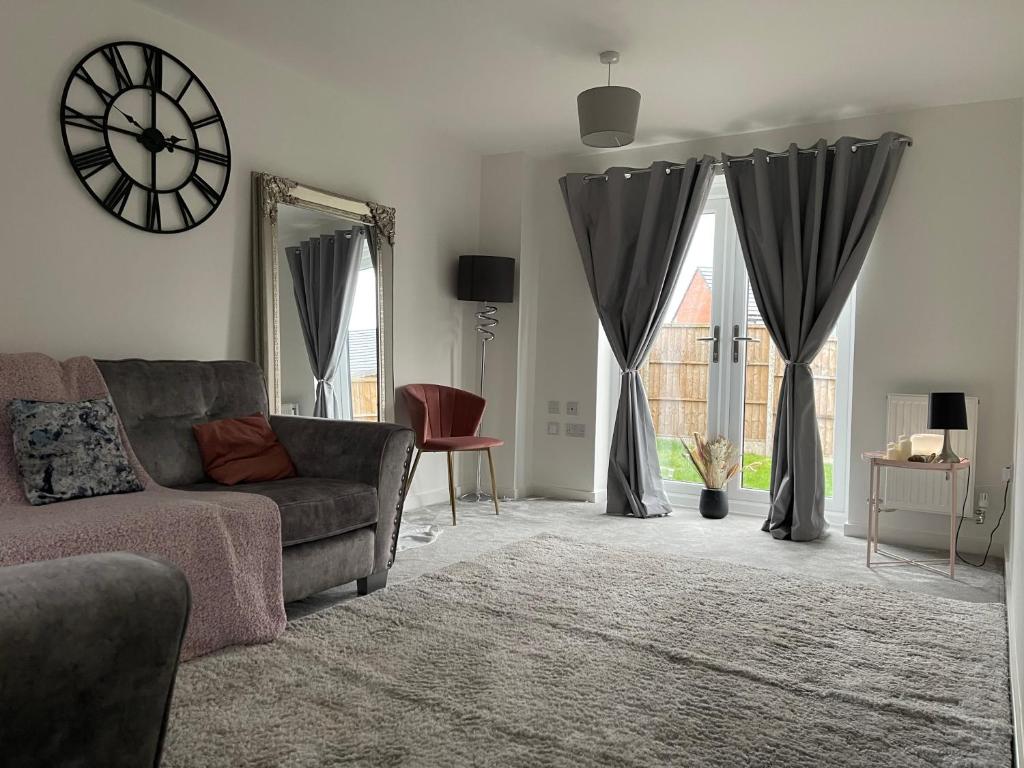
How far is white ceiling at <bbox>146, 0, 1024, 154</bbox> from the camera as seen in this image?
322 cm

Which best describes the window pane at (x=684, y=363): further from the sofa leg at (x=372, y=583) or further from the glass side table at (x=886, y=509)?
the sofa leg at (x=372, y=583)

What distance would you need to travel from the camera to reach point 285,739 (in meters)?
1.91

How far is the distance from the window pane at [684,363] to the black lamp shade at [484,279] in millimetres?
1066

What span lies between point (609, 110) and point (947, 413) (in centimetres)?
206

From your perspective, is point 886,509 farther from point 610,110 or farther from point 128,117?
point 128,117

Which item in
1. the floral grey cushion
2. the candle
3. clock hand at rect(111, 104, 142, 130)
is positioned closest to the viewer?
the floral grey cushion

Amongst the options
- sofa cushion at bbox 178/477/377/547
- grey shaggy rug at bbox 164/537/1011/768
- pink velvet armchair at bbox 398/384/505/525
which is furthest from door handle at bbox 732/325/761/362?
sofa cushion at bbox 178/477/377/547

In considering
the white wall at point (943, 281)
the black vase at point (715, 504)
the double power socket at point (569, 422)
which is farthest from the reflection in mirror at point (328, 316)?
the white wall at point (943, 281)

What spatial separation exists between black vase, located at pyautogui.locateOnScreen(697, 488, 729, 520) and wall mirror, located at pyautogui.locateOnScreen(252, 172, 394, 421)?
2.03 m

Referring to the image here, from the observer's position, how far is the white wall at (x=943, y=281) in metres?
4.07

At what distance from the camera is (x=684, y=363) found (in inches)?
205

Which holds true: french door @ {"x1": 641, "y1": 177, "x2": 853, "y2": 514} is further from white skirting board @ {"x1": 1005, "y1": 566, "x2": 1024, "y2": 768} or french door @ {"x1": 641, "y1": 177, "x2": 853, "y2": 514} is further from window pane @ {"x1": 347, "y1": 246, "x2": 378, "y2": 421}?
white skirting board @ {"x1": 1005, "y1": 566, "x2": 1024, "y2": 768}

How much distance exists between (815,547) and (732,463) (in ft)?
2.94

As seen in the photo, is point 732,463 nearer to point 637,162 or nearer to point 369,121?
point 637,162
